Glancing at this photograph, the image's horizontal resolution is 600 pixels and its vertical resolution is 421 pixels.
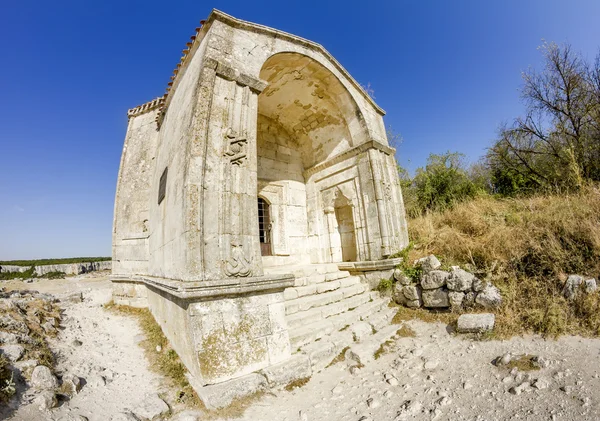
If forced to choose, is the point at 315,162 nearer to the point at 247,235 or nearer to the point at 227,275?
the point at 247,235

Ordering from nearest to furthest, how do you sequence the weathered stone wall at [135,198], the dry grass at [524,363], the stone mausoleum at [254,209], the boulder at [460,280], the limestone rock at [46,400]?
the limestone rock at [46,400] < the dry grass at [524,363] < the stone mausoleum at [254,209] < the boulder at [460,280] < the weathered stone wall at [135,198]

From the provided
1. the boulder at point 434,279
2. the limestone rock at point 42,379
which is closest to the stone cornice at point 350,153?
the boulder at point 434,279

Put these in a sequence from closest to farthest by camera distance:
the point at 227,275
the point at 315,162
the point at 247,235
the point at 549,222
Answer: the point at 227,275 → the point at 247,235 → the point at 549,222 → the point at 315,162

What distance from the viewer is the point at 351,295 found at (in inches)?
224

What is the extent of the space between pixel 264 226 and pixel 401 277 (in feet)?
13.6

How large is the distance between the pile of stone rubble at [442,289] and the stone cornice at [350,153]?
3.12m

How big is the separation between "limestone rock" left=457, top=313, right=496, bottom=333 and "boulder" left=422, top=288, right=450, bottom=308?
33.4 inches

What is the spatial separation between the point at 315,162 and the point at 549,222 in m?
5.73

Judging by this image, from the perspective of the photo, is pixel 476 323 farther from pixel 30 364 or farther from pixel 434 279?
pixel 30 364

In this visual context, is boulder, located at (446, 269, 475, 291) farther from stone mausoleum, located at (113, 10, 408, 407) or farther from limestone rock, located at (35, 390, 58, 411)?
limestone rock, located at (35, 390, 58, 411)

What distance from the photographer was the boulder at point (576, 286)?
3662 mm

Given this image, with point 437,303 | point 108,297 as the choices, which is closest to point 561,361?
point 437,303

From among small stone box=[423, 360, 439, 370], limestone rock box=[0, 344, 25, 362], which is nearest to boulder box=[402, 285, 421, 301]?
small stone box=[423, 360, 439, 370]

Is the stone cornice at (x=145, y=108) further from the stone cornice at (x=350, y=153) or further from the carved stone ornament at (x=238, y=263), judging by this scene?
the carved stone ornament at (x=238, y=263)
